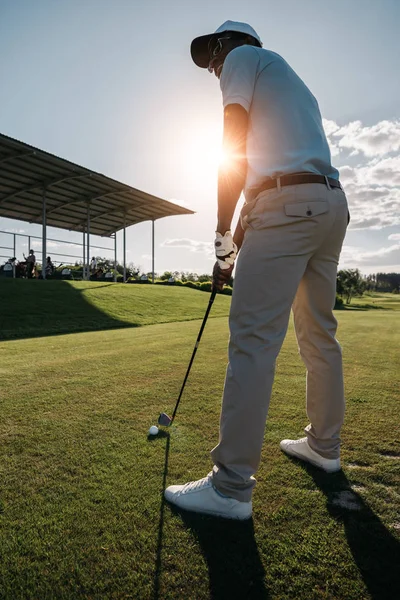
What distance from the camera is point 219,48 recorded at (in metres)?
2.28

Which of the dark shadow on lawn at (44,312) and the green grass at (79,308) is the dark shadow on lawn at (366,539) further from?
the green grass at (79,308)

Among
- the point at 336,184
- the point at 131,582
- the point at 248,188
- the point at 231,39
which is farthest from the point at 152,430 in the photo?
the point at 231,39

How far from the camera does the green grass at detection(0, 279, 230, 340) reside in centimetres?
1087

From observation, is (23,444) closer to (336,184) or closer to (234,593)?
(234,593)

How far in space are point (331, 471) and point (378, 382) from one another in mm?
2383

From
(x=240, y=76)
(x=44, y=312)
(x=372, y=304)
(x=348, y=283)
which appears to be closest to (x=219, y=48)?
(x=240, y=76)

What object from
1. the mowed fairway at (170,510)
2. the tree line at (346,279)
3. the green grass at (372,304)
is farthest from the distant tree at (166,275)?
the mowed fairway at (170,510)

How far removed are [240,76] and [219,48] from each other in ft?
1.60

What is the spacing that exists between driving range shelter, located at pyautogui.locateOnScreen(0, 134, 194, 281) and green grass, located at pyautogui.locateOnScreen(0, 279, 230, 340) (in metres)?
→ 6.78

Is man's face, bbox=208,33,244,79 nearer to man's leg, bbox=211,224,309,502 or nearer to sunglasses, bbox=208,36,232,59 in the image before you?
sunglasses, bbox=208,36,232,59

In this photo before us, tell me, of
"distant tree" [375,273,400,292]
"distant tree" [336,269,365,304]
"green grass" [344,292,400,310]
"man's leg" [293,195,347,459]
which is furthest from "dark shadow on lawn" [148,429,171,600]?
"distant tree" [375,273,400,292]

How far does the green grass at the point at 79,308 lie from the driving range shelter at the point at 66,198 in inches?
267

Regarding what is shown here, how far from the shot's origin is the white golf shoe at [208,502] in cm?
177

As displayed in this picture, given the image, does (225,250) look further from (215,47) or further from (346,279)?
(346,279)
